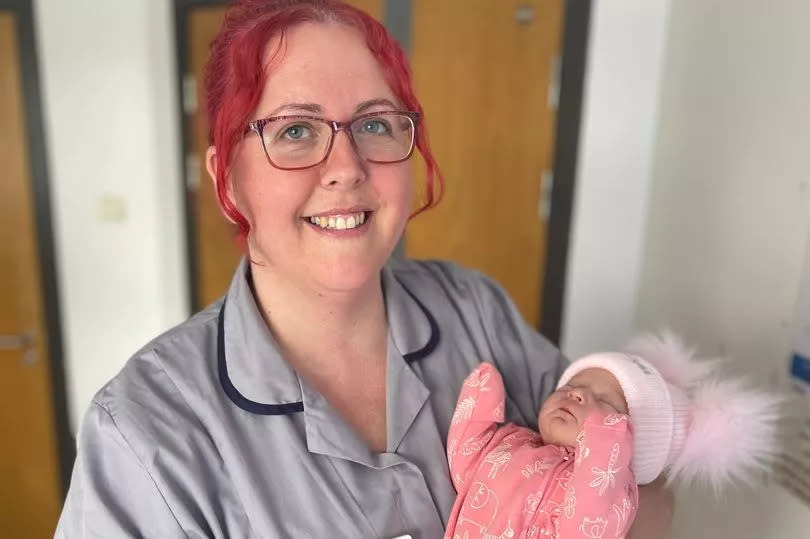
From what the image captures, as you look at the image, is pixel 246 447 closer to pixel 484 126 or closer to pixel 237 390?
pixel 237 390

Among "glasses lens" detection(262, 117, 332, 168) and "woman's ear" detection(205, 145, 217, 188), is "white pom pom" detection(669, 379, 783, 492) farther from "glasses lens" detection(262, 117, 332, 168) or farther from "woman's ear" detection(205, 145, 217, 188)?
"woman's ear" detection(205, 145, 217, 188)

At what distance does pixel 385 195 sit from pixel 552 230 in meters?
1.34

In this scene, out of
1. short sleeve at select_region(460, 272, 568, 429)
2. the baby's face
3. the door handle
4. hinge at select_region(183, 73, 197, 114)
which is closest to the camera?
A: the baby's face

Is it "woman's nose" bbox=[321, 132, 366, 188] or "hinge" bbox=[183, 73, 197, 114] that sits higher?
"hinge" bbox=[183, 73, 197, 114]

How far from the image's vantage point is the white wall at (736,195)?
1.29 metres

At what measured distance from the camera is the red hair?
90 centimetres

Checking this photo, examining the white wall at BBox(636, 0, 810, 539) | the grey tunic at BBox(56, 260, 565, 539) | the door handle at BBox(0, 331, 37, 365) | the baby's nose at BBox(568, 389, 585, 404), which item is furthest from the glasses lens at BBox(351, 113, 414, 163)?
the door handle at BBox(0, 331, 37, 365)

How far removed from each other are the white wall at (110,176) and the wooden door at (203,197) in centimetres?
7

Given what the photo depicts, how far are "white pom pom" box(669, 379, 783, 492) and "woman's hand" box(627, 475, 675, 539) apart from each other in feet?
0.09

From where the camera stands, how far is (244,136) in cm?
91

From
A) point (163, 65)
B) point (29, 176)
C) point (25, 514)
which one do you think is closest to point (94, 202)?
point (29, 176)

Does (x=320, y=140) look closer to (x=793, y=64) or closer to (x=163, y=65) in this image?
(x=793, y=64)

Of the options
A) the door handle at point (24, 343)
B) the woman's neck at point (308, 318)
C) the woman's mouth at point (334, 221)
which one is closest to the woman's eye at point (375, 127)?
the woman's mouth at point (334, 221)

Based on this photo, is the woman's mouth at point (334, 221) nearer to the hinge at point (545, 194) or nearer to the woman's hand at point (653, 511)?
the woman's hand at point (653, 511)
